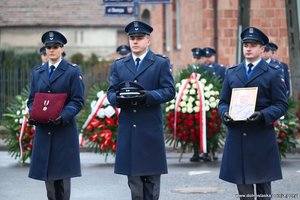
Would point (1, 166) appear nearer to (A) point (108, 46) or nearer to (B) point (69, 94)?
(B) point (69, 94)

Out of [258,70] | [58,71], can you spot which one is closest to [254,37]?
[258,70]

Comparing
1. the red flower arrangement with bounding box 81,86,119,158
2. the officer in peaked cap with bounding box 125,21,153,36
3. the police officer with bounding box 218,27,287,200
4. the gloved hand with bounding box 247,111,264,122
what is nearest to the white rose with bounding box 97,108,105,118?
the red flower arrangement with bounding box 81,86,119,158

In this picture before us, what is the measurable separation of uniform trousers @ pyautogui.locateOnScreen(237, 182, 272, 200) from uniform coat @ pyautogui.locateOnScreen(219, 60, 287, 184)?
0.08 meters

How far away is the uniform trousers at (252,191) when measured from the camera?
9.37 meters

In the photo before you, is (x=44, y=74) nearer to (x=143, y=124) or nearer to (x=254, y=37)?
(x=143, y=124)

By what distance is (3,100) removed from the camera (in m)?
27.1

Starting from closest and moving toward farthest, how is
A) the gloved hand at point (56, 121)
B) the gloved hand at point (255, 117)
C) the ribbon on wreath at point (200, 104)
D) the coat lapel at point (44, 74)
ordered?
the gloved hand at point (255, 117) < the gloved hand at point (56, 121) < the coat lapel at point (44, 74) < the ribbon on wreath at point (200, 104)

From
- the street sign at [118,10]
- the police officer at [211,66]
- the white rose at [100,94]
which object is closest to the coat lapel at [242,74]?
the white rose at [100,94]

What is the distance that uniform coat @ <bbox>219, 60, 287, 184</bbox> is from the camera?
938cm

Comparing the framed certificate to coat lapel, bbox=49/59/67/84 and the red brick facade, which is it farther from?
the red brick facade

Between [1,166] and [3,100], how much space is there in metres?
10.5

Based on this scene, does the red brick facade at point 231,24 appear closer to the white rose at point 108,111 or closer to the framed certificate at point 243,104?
the white rose at point 108,111

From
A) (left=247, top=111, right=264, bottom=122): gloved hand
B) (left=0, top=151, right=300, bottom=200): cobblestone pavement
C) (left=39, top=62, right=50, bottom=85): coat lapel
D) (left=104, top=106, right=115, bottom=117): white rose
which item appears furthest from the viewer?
(left=104, top=106, right=115, bottom=117): white rose

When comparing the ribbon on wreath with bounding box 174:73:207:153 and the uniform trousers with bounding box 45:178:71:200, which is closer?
the uniform trousers with bounding box 45:178:71:200
